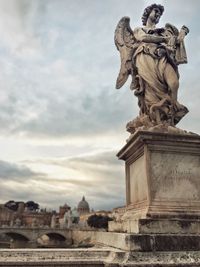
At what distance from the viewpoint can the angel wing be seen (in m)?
7.76

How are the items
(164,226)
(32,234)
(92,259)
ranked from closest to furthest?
1. (92,259)
2. (164,226)
3. (32,234)

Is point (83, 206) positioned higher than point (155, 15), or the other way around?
point (83, 206)

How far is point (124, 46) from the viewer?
7859 mm

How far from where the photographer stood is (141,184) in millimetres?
6254

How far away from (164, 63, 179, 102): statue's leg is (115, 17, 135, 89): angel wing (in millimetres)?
980

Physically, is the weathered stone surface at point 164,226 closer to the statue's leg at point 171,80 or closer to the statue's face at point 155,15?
the statue's leg at point 171,80

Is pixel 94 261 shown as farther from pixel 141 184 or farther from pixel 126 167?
pixel 126 167

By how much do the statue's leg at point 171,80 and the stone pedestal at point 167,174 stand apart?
3.76 feet

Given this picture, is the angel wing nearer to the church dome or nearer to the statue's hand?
the statue's hand

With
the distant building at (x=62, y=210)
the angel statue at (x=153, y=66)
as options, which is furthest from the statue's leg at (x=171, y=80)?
the distant building at (x=62, y=210)

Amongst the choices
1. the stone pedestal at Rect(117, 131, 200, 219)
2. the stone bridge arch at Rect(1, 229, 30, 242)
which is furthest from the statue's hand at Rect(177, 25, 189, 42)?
the stone bridge arch at Rect(1, 229, 30, 242)

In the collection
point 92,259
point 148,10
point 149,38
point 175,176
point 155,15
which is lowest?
point 92,259

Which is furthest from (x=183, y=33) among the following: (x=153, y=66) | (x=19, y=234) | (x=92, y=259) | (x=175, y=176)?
(x=19, y=234)

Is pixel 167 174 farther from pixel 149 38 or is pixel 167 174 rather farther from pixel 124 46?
pixel 124 46
